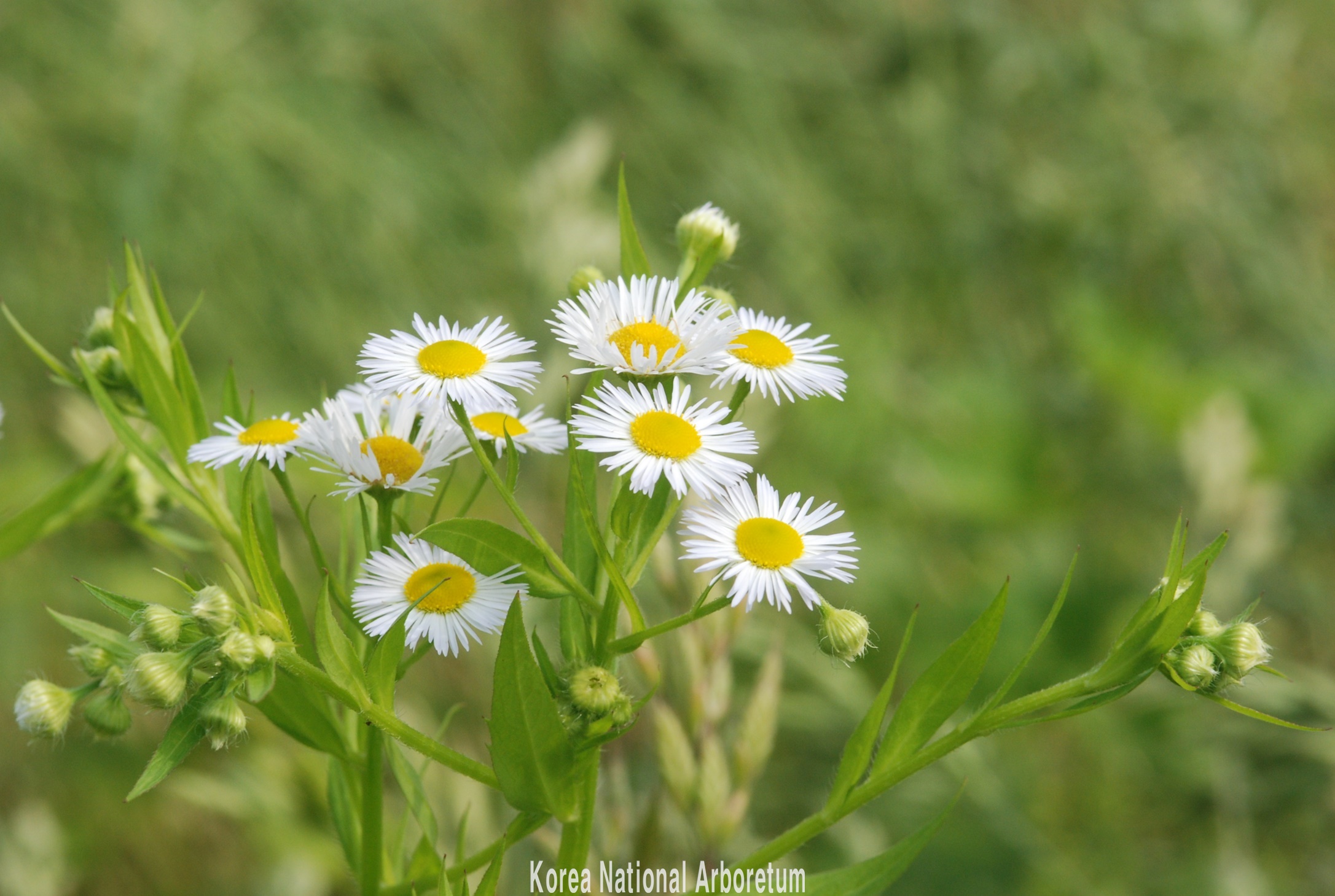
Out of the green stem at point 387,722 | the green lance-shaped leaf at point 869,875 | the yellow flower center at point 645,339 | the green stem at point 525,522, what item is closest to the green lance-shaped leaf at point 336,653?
the green stem at point 387,722

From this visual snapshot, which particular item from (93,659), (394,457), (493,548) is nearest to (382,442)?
(394,457)

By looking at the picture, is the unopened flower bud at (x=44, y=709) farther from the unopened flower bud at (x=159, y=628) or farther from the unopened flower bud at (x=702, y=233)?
the unopened flower bud at (x=702, y=233)

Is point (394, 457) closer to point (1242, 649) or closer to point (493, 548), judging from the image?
point (493, 548)

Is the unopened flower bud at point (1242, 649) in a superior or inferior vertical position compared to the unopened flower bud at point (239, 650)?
superior

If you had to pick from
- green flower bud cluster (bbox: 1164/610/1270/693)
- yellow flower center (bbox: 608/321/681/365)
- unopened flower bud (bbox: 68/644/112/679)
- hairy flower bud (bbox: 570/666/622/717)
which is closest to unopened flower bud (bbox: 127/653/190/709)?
unopened flower bud (bbox: 68/644/112/679)

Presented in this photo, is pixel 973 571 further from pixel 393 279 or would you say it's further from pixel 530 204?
pixel 393 279

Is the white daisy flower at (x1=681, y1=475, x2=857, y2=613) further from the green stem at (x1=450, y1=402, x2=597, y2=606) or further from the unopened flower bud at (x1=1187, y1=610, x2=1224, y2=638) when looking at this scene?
the unopened flower bud at (x1=1187, y1=610, x2=1224, y2=638)
